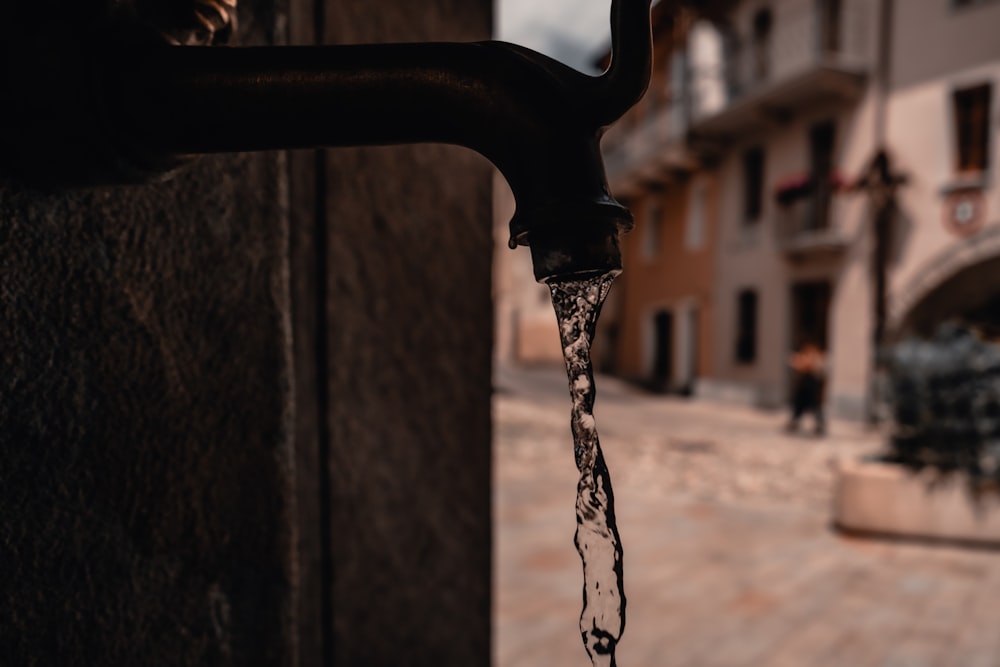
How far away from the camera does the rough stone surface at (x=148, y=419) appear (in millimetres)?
637

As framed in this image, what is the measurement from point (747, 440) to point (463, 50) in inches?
458

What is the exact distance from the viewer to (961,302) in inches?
555

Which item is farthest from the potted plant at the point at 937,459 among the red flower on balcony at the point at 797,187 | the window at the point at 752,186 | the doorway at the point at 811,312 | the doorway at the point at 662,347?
the doorway at the point at 662,347

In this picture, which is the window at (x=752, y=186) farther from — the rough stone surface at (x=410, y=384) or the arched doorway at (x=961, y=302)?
the rough stone surface at (x=410, y=384)

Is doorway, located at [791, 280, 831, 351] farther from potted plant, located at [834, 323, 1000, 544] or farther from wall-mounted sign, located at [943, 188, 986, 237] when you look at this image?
potted plant, located at [834, 323, 1000, 544]

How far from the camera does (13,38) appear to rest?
1.79 ft

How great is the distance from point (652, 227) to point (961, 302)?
9.44m

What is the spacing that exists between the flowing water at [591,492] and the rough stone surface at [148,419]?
0.38m

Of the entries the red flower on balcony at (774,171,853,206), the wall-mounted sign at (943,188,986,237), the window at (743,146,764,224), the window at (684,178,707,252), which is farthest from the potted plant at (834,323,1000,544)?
the window at (684,178,707,252)

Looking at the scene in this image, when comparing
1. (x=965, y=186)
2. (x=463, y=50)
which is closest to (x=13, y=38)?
(x=463, y=50)

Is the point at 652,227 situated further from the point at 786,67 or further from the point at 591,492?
the point at 591,492

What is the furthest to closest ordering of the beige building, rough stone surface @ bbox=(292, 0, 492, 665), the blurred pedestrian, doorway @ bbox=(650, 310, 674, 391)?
doorway @ bbox=(650, 310, 674, 391) < the beige building < the blurred pedestrian < rough stone surface @ bbox=(292, 0, 492, 665)

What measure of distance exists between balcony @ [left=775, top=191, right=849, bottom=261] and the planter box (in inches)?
399

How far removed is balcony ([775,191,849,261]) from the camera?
48.8ft
